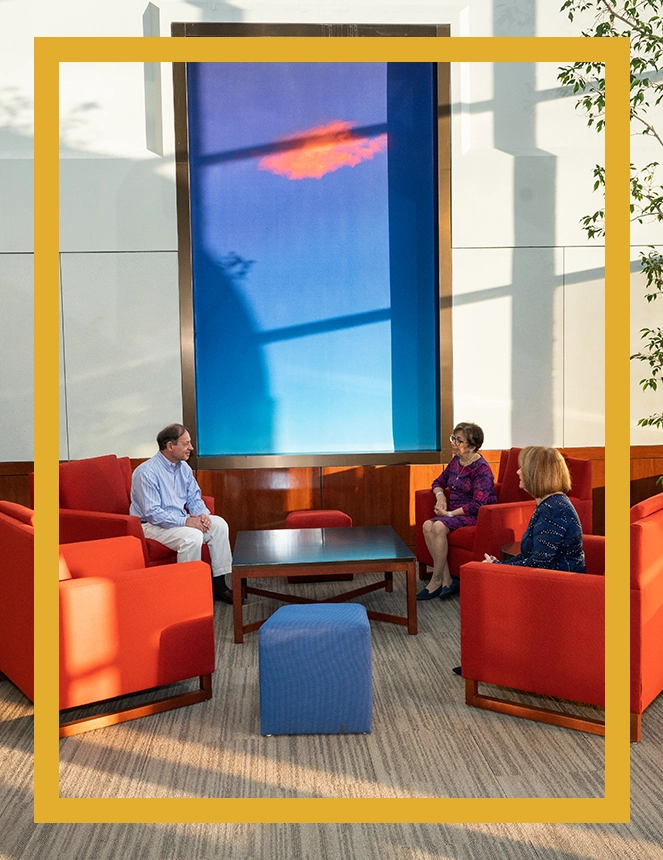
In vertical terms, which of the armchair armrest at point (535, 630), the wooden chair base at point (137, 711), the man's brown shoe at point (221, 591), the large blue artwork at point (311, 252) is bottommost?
the wooden chair base at point (137, 711)

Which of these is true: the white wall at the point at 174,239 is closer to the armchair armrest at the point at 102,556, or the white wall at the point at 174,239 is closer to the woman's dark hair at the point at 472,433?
the woman's dark hair at the point at 472,433

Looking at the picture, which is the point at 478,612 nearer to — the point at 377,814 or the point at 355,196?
the point at 377,814

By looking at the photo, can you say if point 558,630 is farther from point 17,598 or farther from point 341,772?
point 17,598

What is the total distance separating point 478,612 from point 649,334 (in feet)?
12.4

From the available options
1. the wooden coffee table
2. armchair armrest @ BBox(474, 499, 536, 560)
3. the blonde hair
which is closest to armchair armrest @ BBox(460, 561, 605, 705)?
the blonde hair

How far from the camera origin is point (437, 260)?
6.91m

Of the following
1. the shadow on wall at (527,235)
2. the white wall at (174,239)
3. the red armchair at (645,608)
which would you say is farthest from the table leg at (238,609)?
the shadow on wall at (527,235)

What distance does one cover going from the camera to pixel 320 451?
23.0 ft

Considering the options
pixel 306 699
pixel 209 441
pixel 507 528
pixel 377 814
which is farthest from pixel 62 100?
pixel 377 814

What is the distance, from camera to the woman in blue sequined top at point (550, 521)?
3.91 metres

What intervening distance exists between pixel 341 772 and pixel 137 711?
1.05 metres

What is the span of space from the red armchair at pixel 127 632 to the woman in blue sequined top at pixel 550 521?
1.48 metres

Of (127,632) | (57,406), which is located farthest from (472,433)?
(57,406)

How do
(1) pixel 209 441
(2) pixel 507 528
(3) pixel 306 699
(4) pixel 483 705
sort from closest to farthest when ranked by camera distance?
(3) pixel 306 699, (4) pixel 483 705, (2) pixel 507 528, (1) pixel 209 441
